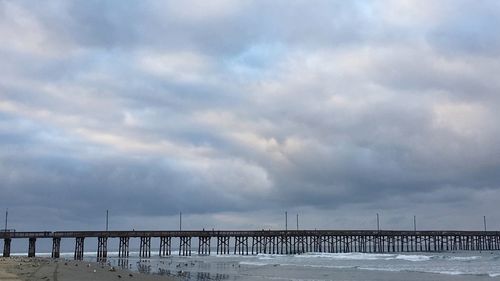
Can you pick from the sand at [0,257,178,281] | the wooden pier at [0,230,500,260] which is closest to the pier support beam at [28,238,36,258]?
the wooden pier at [0,230,500,260]

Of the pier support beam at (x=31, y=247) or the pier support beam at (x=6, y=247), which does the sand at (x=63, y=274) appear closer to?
the pier support beam at (x=6, y=247)

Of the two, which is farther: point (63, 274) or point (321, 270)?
point (321, 270)

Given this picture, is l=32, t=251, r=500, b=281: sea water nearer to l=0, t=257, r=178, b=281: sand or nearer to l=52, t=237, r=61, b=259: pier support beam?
l=0, t=257, r=178, b=281: sand

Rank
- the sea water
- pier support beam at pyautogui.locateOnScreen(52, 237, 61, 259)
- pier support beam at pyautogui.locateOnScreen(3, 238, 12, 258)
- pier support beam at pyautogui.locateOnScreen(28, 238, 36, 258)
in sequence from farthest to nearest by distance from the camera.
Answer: pier support beam at pyautogui.locateOnScreen(52, 237, 61, 259) < pier support beam at pyautogui.locateOnScreen(28, 238, 36, 258) < pier support beam at pyautogui.locateOnScreen(3, 238, 12, 258) < the sea water

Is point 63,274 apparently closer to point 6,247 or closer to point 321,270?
point 321,270

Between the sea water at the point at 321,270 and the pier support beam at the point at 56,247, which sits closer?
the sea water at the point at 321,270

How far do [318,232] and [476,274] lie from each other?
47.7 meters

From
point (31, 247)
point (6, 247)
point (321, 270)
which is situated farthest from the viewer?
point (31, 247)

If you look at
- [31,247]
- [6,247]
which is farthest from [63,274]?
[31,247]

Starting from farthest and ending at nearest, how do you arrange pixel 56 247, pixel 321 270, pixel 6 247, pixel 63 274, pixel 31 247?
1. pixel 56 247
2. pixel 31 247
3. pixel 6 247
4. pixel 321 270
5. pixel 63 274

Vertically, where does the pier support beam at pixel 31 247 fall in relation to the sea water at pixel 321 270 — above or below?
above

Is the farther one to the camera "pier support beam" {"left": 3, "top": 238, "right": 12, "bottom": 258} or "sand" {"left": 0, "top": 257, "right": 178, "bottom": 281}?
"pier support beam" {"left": 3, "top": 238, "right": 12, "bottom": 258}

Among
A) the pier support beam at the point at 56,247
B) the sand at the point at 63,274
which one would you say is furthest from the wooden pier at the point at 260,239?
the sand at the point at 63,274

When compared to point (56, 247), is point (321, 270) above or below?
below
